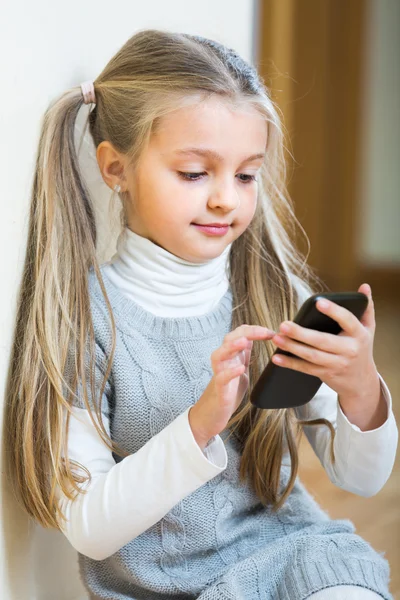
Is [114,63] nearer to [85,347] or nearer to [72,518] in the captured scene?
[85,347]

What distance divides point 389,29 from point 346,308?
287cm

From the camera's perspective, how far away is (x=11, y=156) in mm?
822

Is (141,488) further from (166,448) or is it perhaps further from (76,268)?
(76,268)

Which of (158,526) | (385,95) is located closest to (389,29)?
(385,95)

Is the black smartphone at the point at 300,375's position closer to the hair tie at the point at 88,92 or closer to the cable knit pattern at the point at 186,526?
the cable knit pattern at the point at 186,526

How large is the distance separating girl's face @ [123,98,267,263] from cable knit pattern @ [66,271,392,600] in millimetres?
108

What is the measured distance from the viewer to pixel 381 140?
342 cm

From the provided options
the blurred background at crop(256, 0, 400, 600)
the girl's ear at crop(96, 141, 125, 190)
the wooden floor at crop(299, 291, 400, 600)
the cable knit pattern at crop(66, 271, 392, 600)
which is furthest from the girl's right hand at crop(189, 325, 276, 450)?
the blurred background at crop(256, 0, 400, 600)

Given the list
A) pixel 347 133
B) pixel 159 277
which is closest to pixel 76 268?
pixel 159 277

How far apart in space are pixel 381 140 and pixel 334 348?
9.25 feet

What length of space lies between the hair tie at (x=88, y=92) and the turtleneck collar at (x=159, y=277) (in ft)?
0.48

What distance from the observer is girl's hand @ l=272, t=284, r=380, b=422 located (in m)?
0.73

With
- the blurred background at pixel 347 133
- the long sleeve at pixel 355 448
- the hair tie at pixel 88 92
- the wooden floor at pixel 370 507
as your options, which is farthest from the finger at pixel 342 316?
the blurred background at pixel 347 133

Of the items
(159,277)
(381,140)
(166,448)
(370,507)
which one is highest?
(159,277)
